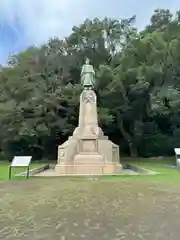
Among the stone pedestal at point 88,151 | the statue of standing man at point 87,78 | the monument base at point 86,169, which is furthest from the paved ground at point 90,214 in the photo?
the statue of standing man at point 87,78

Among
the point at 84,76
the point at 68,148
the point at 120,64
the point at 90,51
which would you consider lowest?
the point at 68,148

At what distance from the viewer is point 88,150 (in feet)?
62.3

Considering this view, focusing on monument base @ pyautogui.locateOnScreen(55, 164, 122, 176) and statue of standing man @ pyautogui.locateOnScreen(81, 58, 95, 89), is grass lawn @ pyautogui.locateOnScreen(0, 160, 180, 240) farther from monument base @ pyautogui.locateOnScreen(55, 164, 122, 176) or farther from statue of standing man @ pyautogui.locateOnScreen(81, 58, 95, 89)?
statue of standing man @ pyautogui.locateOnScreen(81, 58, 95, 89)

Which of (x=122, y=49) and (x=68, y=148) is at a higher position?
(x=122, y=49)

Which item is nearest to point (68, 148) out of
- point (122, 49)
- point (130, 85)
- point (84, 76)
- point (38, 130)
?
point (84, 76)

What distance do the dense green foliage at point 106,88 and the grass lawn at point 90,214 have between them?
17.9m

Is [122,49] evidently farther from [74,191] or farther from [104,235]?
[104,235]

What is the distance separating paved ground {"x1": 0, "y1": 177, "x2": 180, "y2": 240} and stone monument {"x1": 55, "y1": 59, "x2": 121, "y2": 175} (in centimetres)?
785

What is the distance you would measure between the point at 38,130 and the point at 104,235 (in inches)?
919

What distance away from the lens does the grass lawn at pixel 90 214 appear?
490 centimetres

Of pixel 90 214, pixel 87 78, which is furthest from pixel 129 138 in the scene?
pixel 90 214

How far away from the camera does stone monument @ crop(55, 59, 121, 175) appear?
1783cm

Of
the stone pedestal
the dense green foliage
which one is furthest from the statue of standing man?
the dense green foliage

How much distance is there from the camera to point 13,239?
182 inches
